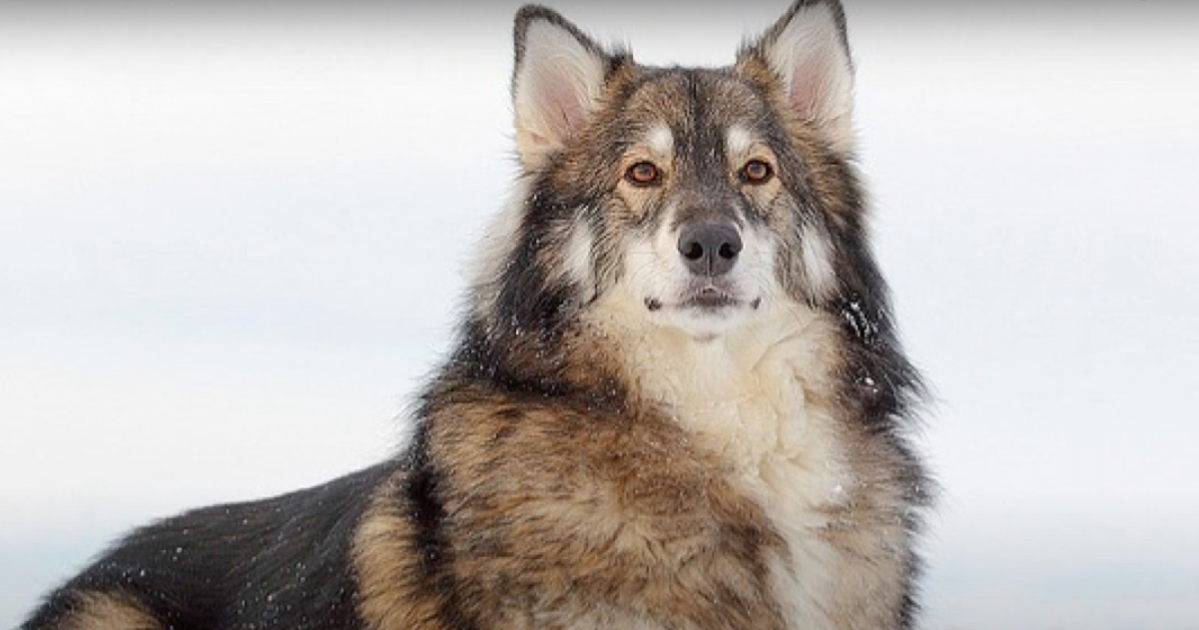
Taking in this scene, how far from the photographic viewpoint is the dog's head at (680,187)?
337 inches

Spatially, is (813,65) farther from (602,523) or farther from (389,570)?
(389,570)

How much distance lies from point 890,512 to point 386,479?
78.4 inches

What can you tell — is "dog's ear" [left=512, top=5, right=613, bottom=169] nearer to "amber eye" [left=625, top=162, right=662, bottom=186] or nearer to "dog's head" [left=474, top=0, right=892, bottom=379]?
"dog's head" [left=474, top=0, right=892, bottom=379]

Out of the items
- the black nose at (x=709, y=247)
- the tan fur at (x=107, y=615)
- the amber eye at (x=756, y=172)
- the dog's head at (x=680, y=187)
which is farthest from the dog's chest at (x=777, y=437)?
the tan fur at (x=107, y=615)

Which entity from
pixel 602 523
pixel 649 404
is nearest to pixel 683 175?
pixel 649 404

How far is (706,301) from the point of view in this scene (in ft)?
27.9

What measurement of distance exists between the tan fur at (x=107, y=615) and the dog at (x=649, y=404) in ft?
1.32

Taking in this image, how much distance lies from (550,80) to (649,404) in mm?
1493

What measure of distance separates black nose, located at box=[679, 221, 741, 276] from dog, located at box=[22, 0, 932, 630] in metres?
0.01

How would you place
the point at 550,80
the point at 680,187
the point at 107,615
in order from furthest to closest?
the point at 107,615 < the point at 550,80 < the point at 680,187

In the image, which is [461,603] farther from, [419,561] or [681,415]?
[681,415]

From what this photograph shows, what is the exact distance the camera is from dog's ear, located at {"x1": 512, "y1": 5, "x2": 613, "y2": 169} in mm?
9203

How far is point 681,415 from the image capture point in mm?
8586

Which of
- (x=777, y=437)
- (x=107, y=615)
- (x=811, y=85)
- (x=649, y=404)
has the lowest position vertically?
(x=107, y=615)
